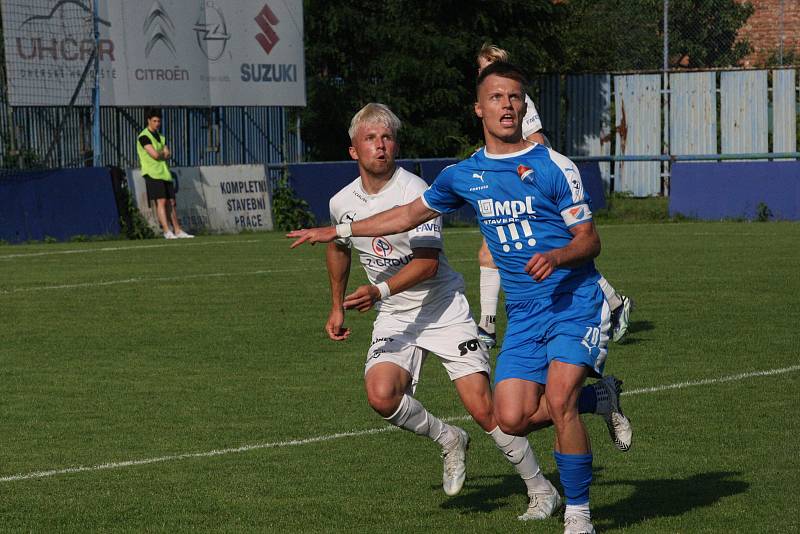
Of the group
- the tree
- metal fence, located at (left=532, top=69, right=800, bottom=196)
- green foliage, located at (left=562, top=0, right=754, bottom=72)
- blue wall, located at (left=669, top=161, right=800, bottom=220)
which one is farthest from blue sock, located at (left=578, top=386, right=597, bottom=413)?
green foliage, located at (left=562, top=0, right=754, bottom=72)

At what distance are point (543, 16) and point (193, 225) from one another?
14734 millimetres

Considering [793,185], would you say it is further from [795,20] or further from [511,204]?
[511,204]

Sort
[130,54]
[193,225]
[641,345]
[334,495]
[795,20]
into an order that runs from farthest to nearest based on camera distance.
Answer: [795,20], [130,54], [193,225], [641,345], [334,495]

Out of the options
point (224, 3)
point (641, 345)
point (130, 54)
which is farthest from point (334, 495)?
point (224, 3)

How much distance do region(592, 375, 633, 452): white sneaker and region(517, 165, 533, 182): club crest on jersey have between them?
3.42 ft

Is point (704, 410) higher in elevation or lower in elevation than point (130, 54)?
lower

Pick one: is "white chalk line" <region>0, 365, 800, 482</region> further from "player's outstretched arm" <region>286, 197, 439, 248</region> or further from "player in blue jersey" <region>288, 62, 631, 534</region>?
"player in blue jersey" <region>288, 62, 631, 534</region>

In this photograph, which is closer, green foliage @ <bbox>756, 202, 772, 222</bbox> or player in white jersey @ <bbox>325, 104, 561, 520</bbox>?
player in white jersey @ <bbox>325, 104, 561, 520</bbox>

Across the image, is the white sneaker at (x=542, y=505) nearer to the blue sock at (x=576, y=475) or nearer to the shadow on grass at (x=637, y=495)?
the shadow on grass at (x=637, y=495)

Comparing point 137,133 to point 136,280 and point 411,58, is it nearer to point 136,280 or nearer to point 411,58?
point 411,58

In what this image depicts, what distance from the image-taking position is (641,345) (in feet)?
38.0

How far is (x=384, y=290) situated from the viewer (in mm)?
6617

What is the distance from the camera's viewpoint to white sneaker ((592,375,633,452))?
20.5 ft

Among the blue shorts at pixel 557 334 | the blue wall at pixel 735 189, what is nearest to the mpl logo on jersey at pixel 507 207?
the blue shorts at pixel 557 334
